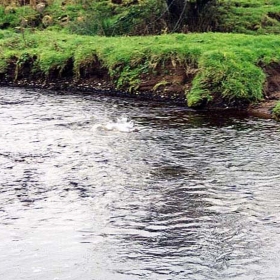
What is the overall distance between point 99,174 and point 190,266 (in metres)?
4.49

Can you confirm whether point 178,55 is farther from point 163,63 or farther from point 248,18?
point 248,18

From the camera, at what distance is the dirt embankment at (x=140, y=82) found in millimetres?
20219

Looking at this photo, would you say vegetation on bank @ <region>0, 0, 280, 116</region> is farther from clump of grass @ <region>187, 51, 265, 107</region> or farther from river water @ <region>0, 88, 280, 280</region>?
river water @ <region>0, 88, 280, 280</region>

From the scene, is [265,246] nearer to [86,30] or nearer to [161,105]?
[161,105]

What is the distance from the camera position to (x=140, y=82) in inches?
878

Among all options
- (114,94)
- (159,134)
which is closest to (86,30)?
(114,94)

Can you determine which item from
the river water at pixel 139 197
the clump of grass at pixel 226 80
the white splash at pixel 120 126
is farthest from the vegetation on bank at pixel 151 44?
the white splash at pixel 120 126

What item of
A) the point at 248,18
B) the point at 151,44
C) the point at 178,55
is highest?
the point at 248,18

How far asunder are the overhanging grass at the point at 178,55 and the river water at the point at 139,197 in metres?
1.96

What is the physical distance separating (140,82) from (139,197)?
10.9m

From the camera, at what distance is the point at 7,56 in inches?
993

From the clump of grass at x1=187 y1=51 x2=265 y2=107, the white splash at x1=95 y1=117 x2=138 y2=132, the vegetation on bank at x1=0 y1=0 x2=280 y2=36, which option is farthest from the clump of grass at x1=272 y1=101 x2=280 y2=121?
the vegetation on bank at x1=0 y1=0 x2=280 y2=36

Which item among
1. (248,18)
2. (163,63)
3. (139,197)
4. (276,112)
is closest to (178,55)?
(163,63)

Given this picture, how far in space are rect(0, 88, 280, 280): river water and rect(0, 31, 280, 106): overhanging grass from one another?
1.96m
